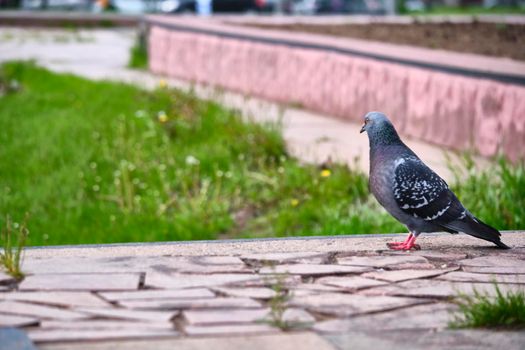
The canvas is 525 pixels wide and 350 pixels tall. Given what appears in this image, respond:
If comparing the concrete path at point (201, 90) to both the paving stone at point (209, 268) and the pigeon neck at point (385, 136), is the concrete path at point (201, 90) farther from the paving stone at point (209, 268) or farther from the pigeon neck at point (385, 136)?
the paving stone at point (209, 268)

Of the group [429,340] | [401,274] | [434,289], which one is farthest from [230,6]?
[429,340]

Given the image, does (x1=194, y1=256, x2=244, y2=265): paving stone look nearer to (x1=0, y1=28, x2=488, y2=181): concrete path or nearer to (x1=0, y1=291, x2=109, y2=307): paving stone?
(x1=0, y1=291, x2=109, y2=307): paving stone

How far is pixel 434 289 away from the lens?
4480 mm

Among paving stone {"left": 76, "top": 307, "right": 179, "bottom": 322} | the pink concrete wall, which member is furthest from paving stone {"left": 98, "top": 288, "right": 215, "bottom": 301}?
the pink concrete wall

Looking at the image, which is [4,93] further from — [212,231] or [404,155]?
[404,155]

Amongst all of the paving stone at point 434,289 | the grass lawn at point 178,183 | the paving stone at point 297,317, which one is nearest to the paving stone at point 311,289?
the paving stone at point 434,289

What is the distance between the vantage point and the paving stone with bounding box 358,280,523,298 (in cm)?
441

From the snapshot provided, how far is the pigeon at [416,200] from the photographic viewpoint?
5.07 metres

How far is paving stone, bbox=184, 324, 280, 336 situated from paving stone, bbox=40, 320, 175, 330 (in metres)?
0.09

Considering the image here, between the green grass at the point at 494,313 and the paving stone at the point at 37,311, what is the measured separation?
56.9 inches

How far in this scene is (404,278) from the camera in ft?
15.2

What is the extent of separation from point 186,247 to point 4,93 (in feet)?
33.4

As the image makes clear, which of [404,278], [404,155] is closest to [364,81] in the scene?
[404,155]

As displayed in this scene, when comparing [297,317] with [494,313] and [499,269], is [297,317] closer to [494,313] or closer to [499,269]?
[494,313]
